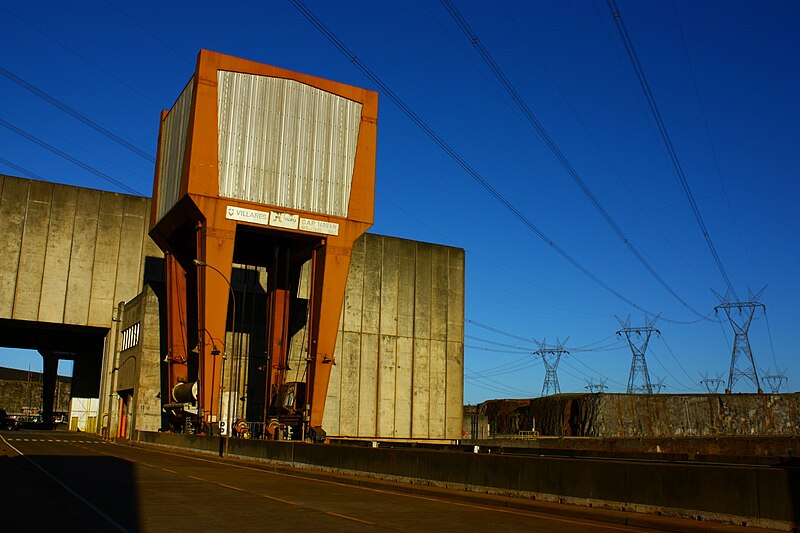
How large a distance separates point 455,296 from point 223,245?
96.2 feet

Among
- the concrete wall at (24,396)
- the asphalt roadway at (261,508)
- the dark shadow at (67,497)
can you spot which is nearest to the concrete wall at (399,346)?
the dark shadow at (67,497)

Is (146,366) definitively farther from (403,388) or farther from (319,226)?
(403,388)

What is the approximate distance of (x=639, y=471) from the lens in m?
14.8

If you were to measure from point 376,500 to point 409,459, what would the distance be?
4.90 meters

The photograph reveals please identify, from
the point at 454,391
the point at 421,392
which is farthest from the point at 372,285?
the point at 454,391

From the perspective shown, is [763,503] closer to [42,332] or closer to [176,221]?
[176,221]

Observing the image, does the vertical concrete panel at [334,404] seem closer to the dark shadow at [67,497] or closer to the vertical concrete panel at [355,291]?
the vertical concrete panel at [355,291]

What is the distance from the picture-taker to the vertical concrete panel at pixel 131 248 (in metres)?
60.6

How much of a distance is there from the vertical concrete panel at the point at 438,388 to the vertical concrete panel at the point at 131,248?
2651 cm

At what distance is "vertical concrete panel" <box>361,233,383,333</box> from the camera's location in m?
63.1

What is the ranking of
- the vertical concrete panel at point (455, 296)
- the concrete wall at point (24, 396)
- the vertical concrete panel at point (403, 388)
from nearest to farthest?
1. the vertical concrete panel at point (403, 388)
2. the vertical concrete panel at point (455, 296)
3. the concrete wall at point (24, 396)

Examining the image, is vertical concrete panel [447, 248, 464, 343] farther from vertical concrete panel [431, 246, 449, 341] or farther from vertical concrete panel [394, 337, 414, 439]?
vertical concrete panel [394, 337, 414, 439]

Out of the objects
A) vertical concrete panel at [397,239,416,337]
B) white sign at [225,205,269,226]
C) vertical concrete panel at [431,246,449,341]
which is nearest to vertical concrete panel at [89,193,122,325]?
white sign at [225,205,269,226]

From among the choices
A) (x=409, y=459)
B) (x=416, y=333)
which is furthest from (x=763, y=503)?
(x=416, y=333)
